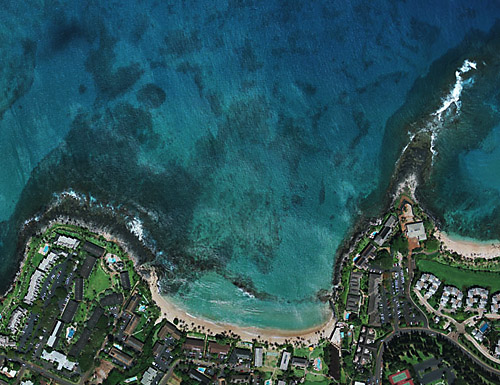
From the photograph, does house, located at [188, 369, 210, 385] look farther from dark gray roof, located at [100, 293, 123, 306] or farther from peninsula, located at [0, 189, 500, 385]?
dark gray roof, located at [100, 293, 123, 306]

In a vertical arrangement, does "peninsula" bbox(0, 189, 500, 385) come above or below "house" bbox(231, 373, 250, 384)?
above

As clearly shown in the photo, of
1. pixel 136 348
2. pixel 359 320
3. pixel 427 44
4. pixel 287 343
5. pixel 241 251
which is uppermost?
pixel 427 44

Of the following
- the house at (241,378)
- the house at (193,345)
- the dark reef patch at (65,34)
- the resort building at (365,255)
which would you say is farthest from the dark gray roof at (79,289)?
the resort building at (365,255)

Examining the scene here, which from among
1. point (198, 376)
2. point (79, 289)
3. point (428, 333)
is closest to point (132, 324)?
point (79, 289)

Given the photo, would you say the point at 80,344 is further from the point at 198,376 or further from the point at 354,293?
the point at 354,293

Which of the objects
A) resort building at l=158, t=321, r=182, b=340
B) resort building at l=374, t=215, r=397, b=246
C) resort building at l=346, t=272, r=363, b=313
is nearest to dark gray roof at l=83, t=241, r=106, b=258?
resort building at l=158, t=321, r=182, b=340

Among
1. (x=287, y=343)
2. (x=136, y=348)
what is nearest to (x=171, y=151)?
(x=136, y=348)

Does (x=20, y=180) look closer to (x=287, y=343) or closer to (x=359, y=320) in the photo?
(x=287, y=343)
